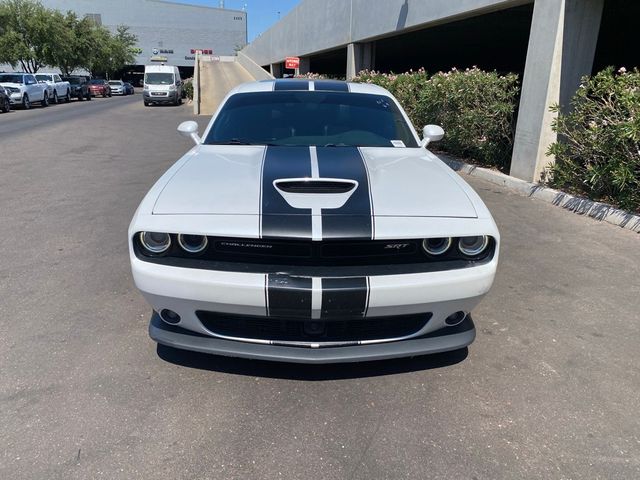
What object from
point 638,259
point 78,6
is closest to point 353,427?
point 638,259

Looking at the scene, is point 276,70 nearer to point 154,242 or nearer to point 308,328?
point 154,242

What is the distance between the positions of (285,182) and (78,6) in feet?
301

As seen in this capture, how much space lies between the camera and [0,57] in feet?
129

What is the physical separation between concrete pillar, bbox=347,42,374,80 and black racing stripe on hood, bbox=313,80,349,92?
15.7 meters

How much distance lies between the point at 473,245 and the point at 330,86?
8.07ft

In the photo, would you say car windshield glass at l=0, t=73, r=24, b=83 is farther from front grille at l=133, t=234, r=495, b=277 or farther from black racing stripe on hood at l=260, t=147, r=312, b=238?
front grille at l=133, t=234, r=495, b=277

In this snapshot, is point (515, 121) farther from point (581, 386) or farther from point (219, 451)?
point (219, 451)

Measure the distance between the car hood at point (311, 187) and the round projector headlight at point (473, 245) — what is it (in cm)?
13

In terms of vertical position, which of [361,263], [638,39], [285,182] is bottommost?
[361,263]

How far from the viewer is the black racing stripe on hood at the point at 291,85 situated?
175 inches

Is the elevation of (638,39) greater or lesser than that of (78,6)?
lesser

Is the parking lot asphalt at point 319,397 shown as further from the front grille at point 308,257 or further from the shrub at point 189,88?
the shrub at point 189,88

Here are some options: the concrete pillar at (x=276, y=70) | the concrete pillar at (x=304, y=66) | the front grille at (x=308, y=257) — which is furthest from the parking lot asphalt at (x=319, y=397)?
the concrete pillar at (x=276, y=70)

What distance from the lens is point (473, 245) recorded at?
2711mm
